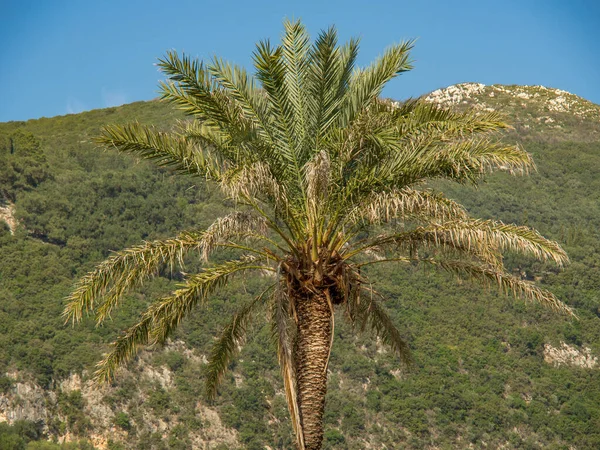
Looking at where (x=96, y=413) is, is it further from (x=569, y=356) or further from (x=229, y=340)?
(x=229, y=340)

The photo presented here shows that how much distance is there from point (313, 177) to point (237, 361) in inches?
1462

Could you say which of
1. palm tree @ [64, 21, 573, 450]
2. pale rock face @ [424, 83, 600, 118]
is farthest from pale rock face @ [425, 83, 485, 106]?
palm tree @ [64, 21, 573, 450]

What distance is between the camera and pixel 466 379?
160ft

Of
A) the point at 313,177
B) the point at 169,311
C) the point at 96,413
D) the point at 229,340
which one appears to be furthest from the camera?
the point at 96,413

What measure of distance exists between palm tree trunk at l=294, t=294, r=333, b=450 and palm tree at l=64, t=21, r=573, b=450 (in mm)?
15

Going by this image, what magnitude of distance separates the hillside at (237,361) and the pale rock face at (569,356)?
0.27 feet

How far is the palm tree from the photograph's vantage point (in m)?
11.8

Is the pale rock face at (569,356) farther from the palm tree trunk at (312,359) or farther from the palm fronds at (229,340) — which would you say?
the palm tree trunk at (312,359)

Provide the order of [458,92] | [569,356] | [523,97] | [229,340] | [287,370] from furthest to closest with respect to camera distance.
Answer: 1. [458,92]
2. [523,97]
3. [569,356]
4. [229,340]
5. [287,370]

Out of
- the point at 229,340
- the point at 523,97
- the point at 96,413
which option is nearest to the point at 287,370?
the point at 229,340

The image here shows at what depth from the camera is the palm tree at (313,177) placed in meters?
11.8

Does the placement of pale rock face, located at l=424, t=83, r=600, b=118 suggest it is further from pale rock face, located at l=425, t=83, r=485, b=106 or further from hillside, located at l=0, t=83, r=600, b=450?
hillside, located at l=0, t=83, r=600, b=450

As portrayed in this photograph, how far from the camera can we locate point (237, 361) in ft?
156

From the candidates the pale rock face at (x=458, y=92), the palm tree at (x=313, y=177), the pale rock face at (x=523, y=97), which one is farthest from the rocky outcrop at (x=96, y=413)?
the pale rock face at (x=458, y=92)
